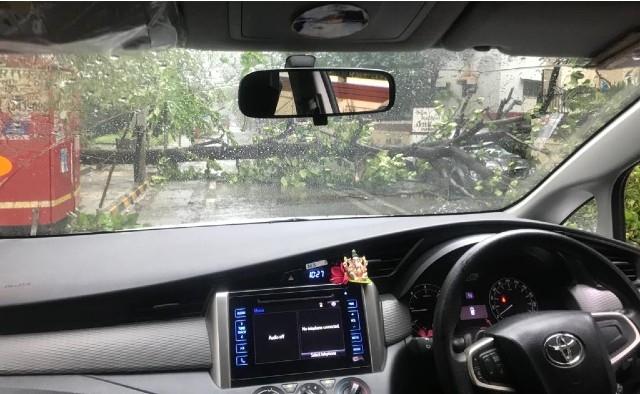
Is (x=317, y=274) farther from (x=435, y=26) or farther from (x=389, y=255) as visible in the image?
(x=435, y=26)

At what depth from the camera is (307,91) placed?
283cm

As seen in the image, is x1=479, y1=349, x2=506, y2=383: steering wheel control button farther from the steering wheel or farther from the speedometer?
the speedometer

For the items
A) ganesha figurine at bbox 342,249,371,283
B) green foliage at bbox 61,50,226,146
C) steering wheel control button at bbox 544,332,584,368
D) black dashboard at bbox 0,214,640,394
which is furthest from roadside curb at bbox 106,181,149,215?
steering wheel control button at bbox 544,332,584,368

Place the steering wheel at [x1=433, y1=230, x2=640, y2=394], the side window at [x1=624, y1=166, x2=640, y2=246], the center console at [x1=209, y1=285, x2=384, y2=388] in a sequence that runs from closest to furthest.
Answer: the steering wheel at [x1=433, y1=230, x2=640, y2=394]
the center console at [x1=209, y1=285, x2=384, y2=388]
the side window at [x1=624, y1=166, x2=640, y2=246]

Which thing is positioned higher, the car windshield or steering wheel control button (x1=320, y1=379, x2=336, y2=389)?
the car windshield

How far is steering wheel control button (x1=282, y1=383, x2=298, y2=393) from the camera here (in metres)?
2.81

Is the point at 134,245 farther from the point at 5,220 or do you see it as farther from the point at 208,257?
the point at 5,220

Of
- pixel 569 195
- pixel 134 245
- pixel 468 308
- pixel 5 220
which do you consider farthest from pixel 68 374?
pixel 569 195

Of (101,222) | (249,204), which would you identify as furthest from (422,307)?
(101,222)

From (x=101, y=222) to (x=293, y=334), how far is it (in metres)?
1.24

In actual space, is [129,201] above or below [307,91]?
below

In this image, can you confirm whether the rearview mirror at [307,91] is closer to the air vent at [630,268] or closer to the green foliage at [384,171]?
the green foliage at [384,171]

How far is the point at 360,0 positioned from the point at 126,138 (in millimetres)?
1755

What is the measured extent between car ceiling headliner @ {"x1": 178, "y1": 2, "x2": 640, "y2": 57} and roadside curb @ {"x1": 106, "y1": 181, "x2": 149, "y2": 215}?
120cm
